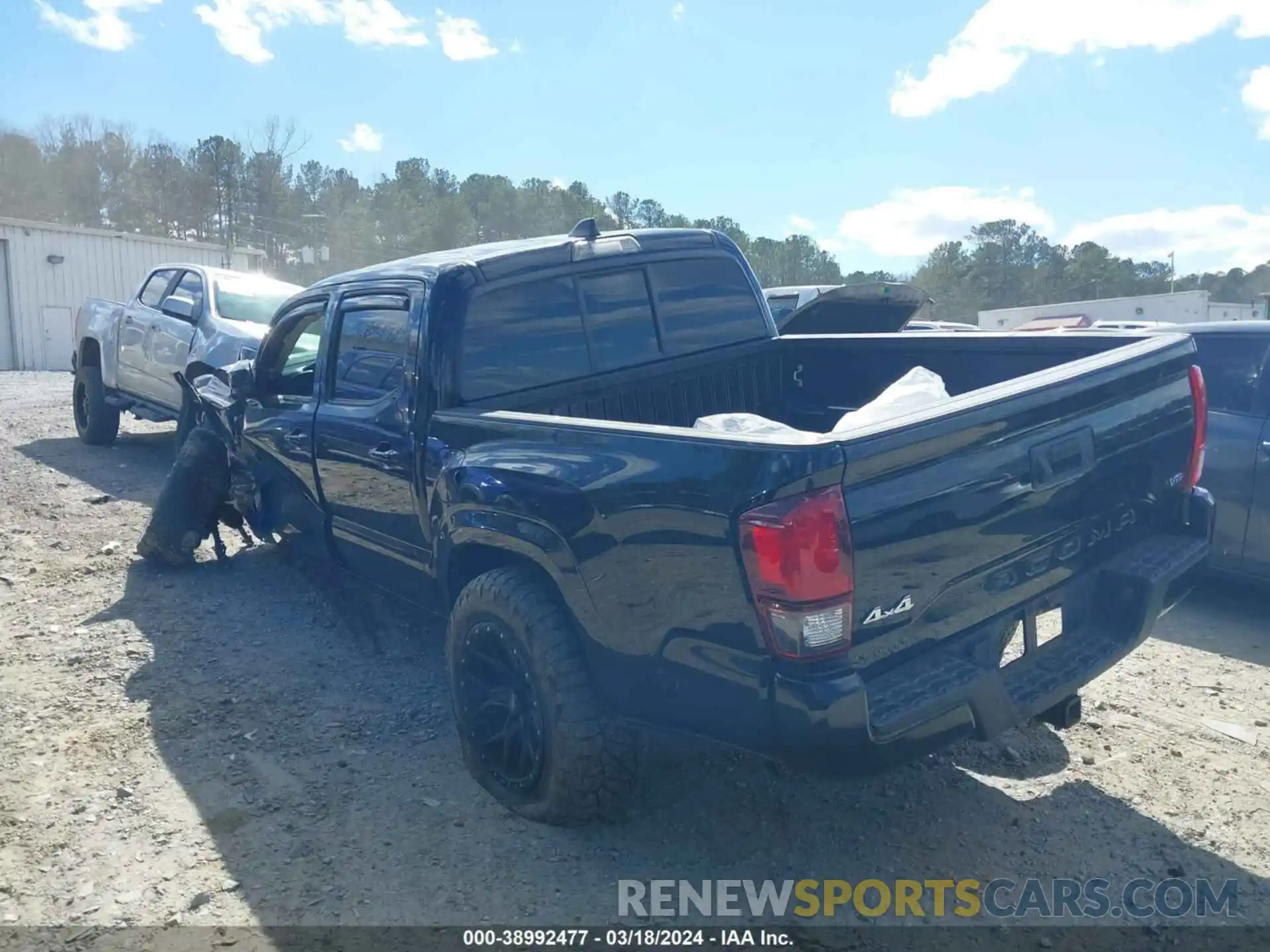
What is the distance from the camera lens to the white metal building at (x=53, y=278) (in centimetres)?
2627

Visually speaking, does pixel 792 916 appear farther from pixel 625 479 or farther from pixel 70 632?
pixel 70 632

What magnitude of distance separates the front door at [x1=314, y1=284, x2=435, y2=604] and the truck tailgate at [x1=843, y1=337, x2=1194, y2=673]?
2035 millimetres

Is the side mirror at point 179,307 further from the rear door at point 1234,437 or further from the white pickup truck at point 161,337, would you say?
the rear door at point 1234,437

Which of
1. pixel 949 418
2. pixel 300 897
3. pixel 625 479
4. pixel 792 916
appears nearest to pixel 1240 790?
pixel 792 916

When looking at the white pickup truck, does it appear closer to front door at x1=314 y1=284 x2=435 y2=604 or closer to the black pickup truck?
front door at x1=314 y1=284 x2=435 y2=604

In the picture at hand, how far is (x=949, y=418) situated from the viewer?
8.81ft

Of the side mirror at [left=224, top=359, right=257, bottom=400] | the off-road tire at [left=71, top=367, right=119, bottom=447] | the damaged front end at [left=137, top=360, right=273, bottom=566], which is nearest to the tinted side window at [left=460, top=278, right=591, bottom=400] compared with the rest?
the side mirror at [left=224, top=359, right=257, bottom=400]

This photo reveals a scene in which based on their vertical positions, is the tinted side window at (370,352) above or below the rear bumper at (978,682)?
above

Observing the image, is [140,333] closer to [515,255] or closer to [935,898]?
[515,255]

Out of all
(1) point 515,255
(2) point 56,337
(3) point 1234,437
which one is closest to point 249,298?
(1) point 515,255

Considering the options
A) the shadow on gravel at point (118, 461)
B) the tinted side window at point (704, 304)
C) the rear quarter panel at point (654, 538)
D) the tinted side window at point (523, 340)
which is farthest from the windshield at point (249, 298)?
the rear quarter panel at point (654, 538)

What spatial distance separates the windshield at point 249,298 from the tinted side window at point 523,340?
5.42 metres

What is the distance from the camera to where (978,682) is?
2758 millimetres

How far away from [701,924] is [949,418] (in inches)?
64.9
